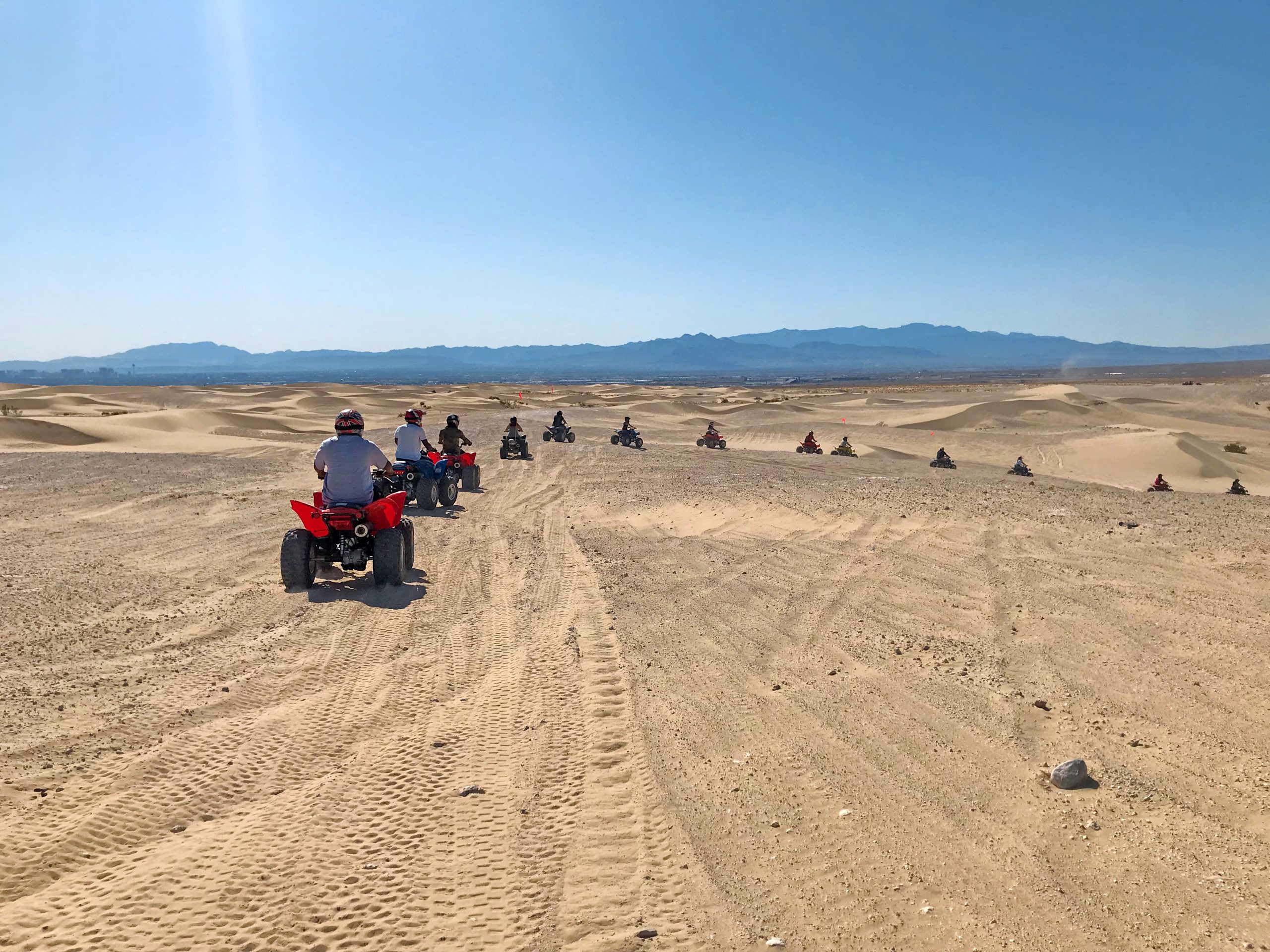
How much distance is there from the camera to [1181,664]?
5926 millimetres

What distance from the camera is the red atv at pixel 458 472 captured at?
14.0 metres

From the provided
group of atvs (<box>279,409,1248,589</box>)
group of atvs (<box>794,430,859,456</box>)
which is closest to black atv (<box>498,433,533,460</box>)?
group of atvs (<box>794,430,859,456</box>)

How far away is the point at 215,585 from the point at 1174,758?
8.40m

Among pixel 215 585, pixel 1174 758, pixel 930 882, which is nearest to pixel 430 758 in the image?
pixel 930 882

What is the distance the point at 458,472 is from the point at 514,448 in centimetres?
699

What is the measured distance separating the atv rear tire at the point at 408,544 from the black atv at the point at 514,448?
1298 cm

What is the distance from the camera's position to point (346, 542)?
839cm

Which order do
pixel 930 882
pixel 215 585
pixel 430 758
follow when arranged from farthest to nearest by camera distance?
pixel 215 585 < pixel 430 758 < pixel 930 882

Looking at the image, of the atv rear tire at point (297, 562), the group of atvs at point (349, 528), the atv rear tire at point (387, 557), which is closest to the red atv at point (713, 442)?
the group of atvs at point (349, 528)

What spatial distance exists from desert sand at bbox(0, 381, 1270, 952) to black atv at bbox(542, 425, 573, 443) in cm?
1536

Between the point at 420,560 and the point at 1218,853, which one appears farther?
the point at 420,560

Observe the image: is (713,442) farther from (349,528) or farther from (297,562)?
(297,562)

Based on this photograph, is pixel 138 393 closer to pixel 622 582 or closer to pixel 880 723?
pixel 622 582

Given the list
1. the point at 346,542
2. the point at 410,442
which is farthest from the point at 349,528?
the point at 410,442
